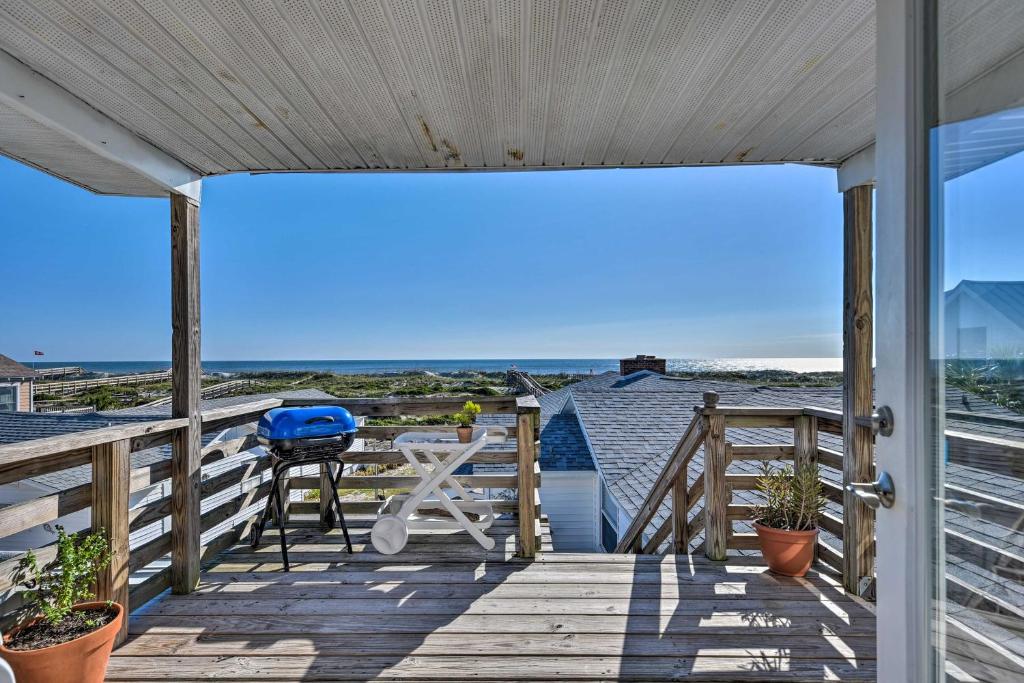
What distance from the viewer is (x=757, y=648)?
6.39 ft

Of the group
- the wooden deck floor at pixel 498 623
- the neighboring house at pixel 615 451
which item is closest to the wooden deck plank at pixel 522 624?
the wooden deck floor at pixel 498 623

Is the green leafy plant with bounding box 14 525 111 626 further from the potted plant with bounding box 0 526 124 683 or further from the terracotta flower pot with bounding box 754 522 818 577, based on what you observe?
the terracotta flower pot with bounding box 754 522 818 577

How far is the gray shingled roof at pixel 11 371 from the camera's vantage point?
3049 millimetres

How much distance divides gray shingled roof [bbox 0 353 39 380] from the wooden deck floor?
77.1 inches

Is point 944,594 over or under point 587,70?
under

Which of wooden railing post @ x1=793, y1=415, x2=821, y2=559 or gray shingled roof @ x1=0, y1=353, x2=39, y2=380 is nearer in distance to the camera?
wooden railing post @ x1=793, y1=415, x2=821, y2=559

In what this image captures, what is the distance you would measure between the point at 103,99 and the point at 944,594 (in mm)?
3062

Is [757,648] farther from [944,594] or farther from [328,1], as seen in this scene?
[328,1]

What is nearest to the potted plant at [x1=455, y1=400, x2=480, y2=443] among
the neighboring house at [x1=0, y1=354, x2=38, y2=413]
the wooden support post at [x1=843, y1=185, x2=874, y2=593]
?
the wooden support post at [x1=843, y1=185, x2=874, y2=593]

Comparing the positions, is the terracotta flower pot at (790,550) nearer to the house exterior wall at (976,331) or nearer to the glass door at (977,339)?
the glass door at (977,339)

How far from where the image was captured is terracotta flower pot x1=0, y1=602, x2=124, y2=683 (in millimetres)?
1537

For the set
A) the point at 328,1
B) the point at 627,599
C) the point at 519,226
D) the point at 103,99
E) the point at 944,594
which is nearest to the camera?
the point at 944,594

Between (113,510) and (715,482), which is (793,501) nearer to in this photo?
(715,482)

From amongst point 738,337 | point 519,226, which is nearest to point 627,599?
point 519,226
